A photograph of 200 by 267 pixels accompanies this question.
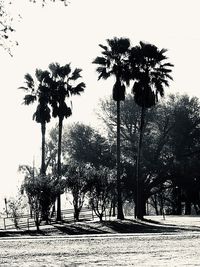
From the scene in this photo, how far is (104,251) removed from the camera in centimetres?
1541

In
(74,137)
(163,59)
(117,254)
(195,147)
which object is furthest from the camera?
(74,137)

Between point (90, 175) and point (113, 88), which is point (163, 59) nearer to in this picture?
point (113, 88)

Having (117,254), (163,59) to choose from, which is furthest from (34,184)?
(117,254)

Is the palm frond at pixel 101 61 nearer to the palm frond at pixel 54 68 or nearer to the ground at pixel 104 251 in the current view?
the palm frond at pixel 54 68

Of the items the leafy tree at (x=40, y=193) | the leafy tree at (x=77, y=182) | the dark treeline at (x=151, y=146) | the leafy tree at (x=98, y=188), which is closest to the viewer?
the leafy tree at (x=40, y=193)

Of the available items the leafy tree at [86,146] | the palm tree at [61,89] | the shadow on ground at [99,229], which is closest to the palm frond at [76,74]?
the palm tree at [61,89]

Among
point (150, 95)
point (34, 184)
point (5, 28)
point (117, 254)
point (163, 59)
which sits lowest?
point (117, 254)

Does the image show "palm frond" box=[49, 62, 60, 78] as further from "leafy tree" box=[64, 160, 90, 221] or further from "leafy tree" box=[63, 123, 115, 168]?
"leafy tree" box=[63, 123, 115, 168]

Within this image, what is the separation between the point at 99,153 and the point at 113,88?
62.1 feet

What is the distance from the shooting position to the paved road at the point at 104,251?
514 inches

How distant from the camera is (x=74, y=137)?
191ft

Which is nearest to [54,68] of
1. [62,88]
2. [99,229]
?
[62,88]

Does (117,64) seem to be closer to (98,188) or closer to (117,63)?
(117,63)

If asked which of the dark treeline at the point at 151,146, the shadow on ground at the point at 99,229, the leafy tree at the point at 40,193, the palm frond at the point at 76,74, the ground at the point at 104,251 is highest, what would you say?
the palm frond at the point at 76,74
